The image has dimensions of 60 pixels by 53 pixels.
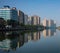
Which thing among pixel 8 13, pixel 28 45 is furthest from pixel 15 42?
pixel 8 13

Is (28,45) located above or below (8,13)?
below

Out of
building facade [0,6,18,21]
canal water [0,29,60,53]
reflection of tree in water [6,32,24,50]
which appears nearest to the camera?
canal water [0,29,60,53]

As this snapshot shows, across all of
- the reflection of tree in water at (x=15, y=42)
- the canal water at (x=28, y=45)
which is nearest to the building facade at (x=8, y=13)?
the reflection of tree in water at (x=15, y=42)

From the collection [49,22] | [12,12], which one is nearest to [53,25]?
[49,22]

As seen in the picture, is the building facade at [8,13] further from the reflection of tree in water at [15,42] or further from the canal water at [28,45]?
the canal water at [28,45]

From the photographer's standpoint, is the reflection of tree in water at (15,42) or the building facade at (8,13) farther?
the building facade at (8,13)

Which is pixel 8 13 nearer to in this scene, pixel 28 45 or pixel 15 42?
pixel 15 42

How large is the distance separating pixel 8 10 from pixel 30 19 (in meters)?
42.2

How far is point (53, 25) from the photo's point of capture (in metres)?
178

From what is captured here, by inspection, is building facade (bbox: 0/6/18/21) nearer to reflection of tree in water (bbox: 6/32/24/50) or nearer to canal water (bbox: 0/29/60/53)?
reflection of tree in water (bbox: 6/32/24/50)

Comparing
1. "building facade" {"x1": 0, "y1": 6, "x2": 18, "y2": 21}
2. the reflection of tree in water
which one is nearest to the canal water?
the reflection of tree in water

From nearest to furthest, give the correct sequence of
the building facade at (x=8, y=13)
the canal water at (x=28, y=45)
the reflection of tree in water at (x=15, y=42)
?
1. the canal water at (x=28, y=45)
2. the reflection of tree in water at (x=15, y=42)
3. the building facade at (x=8, y=13)

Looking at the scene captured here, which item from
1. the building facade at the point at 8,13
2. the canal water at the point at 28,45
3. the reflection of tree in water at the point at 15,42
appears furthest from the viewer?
the building facade at the point at 8,13

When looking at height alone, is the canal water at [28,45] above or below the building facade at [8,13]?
below
